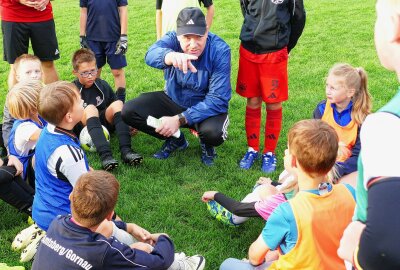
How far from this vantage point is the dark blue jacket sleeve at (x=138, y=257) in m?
2.49

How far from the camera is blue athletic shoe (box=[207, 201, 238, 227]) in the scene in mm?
3873

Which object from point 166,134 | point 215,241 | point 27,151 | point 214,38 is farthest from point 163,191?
point 214,38

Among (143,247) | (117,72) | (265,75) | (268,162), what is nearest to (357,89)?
(265,75)

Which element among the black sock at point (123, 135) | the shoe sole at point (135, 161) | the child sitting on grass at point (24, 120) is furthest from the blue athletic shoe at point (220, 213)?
the child sitting on grass at point (24, 120)

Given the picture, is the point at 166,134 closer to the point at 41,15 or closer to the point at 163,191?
the point at 163,191

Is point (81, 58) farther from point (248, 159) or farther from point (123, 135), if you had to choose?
point (248, 159)

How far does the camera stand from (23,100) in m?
3.83

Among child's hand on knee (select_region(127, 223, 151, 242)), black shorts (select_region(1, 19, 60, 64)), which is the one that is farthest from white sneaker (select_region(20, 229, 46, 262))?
black shorts (select_region(1, 19, 60, 64))

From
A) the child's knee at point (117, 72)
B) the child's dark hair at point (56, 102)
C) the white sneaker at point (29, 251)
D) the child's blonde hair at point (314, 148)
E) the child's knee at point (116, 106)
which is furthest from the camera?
the child's knee at point (117, 72)

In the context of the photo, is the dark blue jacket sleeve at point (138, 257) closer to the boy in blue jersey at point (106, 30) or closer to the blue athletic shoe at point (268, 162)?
the blue athletic shoe at point (268, 162)

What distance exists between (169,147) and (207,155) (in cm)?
46

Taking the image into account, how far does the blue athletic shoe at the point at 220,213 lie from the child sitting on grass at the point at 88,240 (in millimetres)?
1229

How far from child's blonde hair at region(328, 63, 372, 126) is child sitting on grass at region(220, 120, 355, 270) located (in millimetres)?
1590

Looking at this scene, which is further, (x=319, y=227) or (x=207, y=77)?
(x=207, y=77)
